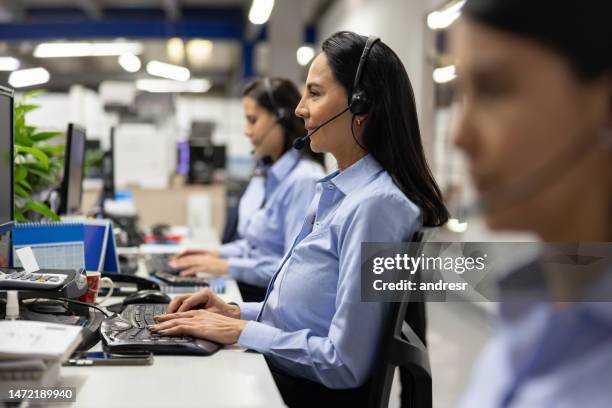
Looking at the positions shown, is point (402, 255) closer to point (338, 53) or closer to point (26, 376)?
point (338, 53)

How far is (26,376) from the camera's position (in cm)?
101

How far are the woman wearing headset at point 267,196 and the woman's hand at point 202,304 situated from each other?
774 millimetres

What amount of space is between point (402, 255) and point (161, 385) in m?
0.53

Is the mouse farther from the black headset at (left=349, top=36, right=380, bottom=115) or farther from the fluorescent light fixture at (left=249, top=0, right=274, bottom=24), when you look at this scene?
the fluorescent light fixture at (left=249, top=0, right=274, bottom=24)

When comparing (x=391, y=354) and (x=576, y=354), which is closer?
(x=576, y=354)

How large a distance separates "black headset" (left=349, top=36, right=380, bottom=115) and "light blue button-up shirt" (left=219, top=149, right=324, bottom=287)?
101cm

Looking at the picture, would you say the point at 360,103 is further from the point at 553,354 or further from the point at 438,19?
the point at 438,19

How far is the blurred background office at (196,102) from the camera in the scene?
4.81 metres

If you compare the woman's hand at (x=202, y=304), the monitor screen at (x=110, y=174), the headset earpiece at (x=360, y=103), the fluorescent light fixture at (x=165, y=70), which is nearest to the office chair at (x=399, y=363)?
the headset earpiece at (x=360, y=103)

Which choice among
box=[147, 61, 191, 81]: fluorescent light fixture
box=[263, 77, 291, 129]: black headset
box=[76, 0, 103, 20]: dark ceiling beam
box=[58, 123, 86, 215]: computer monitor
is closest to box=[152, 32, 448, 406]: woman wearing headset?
box=[58, 123, 86, 215]: computer monitor

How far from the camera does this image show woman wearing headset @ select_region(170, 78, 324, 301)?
2.55 metres

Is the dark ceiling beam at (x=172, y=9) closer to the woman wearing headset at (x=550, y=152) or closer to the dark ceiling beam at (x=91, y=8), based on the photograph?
the dark ceiling beam at (x=91, y=8)

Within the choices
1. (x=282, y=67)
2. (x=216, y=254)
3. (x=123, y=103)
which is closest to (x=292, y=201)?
(x=216, y=254)

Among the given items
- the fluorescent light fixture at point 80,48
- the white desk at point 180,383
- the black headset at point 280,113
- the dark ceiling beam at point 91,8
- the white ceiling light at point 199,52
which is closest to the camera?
the white desk at point 180,383
